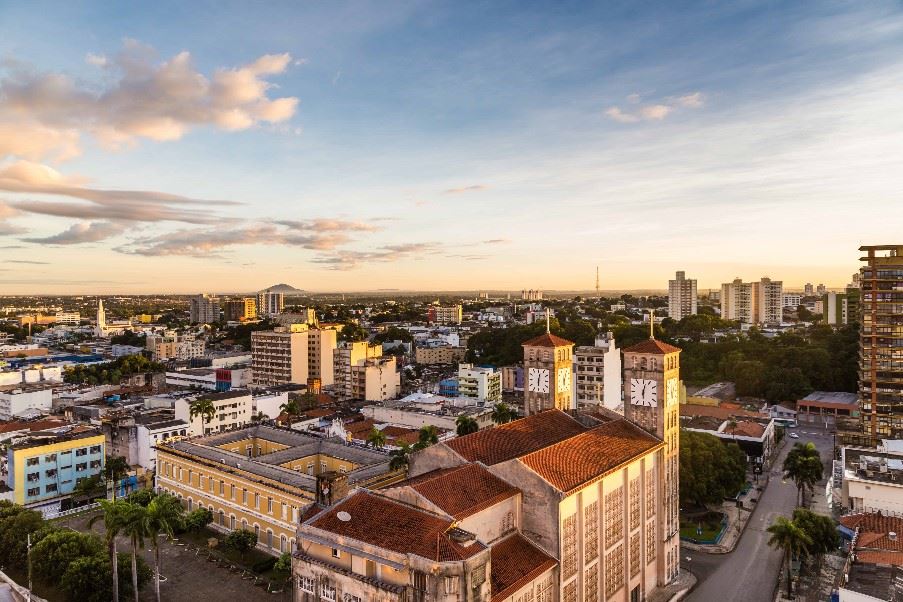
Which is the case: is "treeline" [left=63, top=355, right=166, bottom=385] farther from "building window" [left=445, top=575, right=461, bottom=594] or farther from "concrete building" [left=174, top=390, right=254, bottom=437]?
"building window" [left=445, top=575, right=461, bottom=594]

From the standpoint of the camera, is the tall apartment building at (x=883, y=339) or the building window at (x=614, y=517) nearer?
the building window at (x=614, y=517)

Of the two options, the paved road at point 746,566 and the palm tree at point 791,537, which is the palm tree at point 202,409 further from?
the palm tree at point 791,537

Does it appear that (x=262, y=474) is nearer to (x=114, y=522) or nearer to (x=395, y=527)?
(x=114, y=522)

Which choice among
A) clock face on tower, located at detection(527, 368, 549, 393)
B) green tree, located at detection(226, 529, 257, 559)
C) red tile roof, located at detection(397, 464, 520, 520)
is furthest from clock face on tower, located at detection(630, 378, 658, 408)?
green tree, located at detection(226, 529, 257, 559)

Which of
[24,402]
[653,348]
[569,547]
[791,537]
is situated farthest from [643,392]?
[24,402]

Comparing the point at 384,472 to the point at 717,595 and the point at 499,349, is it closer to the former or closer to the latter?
the point at 717,595

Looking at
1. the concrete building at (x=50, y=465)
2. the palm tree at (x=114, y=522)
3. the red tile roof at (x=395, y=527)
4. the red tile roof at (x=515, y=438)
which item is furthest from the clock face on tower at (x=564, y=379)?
the concrete building at (x=50, y=465)
